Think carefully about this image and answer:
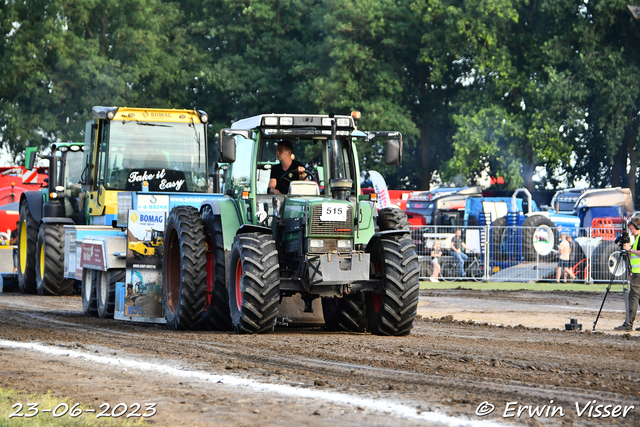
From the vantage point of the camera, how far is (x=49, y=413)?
21.2ft

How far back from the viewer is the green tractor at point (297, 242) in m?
11.3

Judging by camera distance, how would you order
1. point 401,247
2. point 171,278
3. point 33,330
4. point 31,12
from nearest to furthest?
1. point 401,247
2. point 33,330
3. point 171,278
4. point 31,12

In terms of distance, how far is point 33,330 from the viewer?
12336 mm

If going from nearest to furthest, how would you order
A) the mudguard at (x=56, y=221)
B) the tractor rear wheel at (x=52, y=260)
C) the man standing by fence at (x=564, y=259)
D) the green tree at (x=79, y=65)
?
1. the tractor rear wheel at (x=52, y=260)
2. the mudguard at (x=56, y=221)
3. the man standing by fence at (x=564, y=259)
4. the green tree at (x=79, y=65)

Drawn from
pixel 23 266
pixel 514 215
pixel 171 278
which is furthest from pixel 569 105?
pixel 171 278

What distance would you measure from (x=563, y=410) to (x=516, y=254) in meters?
21.2

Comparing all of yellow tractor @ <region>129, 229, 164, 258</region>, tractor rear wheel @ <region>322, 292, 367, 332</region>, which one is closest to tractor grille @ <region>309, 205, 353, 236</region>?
tractor rear wheel @ <region>322, 292, 367, 332</region>

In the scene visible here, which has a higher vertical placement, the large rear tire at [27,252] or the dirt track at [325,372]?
the large rear tire at [27,252]

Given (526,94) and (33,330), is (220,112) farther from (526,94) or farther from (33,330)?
(33,330)

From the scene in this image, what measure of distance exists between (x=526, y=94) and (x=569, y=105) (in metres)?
2.74

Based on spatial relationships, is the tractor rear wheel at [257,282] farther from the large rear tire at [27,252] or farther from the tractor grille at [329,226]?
the large rear tire at [27,252]

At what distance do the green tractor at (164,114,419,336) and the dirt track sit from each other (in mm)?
445

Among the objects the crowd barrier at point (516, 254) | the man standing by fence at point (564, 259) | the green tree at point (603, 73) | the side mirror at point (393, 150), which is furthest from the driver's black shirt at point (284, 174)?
the green tree at point (603, 73)

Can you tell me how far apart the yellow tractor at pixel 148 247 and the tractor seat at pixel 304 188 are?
2.98m
